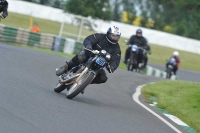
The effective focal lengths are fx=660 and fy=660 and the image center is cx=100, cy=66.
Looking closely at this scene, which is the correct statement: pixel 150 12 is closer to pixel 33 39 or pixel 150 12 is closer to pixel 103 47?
pixel 33 39

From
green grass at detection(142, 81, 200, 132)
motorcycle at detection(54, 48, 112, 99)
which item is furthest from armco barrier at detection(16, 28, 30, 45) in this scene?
motorcycle at detection(54, 48, 112, 99)

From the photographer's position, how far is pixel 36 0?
6362 centimetres

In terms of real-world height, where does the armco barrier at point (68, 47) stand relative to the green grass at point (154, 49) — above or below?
above

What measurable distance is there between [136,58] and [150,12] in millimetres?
54816

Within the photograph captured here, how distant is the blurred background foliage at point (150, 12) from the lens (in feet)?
155

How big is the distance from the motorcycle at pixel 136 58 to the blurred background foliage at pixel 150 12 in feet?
65.1

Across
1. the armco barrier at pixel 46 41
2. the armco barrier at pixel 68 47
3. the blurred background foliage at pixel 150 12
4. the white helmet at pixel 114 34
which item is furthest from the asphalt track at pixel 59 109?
the blurred background foliage at pixel 150 12

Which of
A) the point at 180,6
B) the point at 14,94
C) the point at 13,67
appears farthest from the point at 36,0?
the point at 14,94

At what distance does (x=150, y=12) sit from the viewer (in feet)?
265

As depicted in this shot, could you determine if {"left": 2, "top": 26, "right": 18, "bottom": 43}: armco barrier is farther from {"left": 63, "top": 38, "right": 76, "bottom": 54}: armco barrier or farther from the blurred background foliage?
the blurred background foliage

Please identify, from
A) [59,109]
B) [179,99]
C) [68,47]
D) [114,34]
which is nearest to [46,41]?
[68,47]

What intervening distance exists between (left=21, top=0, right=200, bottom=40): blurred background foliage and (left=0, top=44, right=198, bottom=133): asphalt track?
31283 millimetres

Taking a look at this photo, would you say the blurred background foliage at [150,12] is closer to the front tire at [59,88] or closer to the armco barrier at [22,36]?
the armco barrier at [22,36]

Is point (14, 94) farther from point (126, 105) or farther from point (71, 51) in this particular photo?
point (71, 51)
